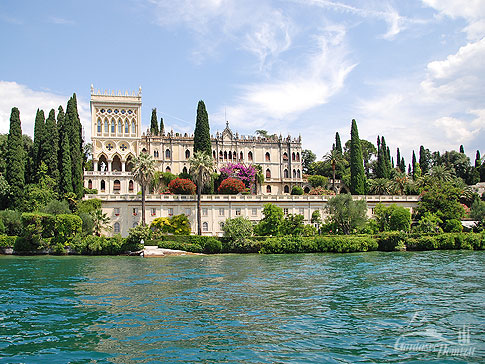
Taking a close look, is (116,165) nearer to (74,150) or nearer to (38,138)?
(74,150)

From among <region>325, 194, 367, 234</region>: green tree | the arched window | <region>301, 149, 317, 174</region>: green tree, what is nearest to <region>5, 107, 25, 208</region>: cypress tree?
the arched window

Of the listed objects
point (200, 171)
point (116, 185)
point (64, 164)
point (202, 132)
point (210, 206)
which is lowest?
point (210, 206)

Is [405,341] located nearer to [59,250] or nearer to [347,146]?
[59,250]

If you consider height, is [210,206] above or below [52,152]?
below

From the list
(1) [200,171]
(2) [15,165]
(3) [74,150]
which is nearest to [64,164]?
(3) [74,150]

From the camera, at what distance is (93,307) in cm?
1828

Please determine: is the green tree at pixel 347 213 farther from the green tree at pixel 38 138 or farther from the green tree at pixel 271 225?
the green tree at pixel 38 138

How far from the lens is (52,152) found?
5066 centimetres

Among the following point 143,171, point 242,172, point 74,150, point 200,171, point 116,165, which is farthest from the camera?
point 242,172

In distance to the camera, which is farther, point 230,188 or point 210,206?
point 230,188

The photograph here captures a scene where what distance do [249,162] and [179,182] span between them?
2915 centimetres

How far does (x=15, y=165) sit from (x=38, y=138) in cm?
→ 499

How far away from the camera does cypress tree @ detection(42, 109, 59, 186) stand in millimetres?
50500

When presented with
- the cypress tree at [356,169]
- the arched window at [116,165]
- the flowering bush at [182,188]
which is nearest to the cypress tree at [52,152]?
the flowering bush at [182,188]
